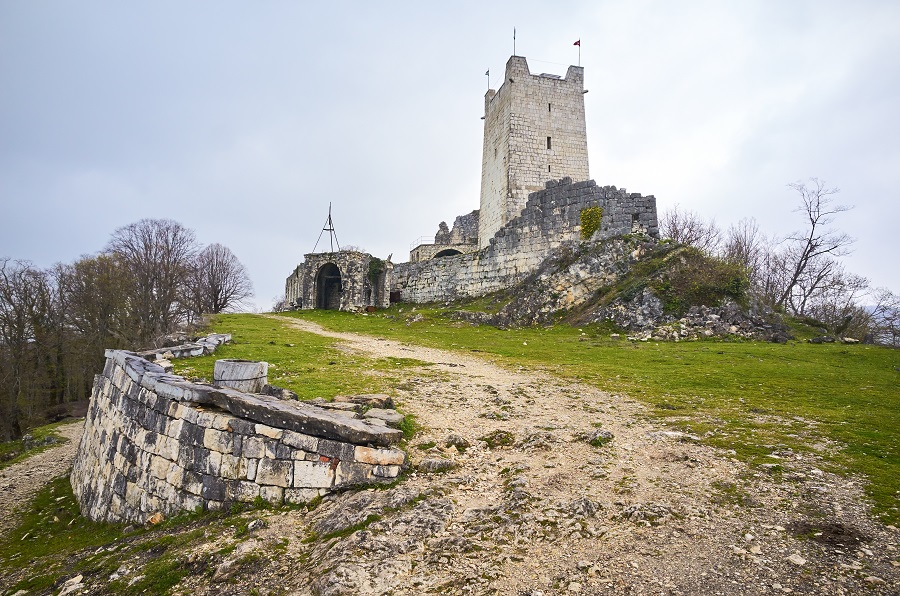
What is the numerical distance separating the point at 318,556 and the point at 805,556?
440 centimetres

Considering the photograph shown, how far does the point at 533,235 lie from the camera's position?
84.1ft

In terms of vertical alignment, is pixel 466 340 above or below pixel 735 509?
above

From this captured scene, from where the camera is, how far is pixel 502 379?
11.5 m

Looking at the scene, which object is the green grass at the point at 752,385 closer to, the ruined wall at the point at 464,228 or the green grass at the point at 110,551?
the green grass at the point at 110,551

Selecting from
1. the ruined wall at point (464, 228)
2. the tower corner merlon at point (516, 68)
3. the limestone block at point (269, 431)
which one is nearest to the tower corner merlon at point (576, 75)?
the tower corner merlon at point (516, 68)

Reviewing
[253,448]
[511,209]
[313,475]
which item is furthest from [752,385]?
[511,209]

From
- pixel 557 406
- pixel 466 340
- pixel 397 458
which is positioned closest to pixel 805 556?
pixel 397 458

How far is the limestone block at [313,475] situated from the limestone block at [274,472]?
10cm

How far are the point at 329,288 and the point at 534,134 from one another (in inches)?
722

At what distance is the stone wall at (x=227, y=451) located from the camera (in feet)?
20.5

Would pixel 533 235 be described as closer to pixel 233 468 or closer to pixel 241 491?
pixel 233 468

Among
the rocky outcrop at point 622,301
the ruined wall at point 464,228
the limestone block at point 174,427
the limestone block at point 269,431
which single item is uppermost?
the ruined wall at point 464,228

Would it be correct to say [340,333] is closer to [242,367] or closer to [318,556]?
[242,367]

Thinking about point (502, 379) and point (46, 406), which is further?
point (46, 406)
